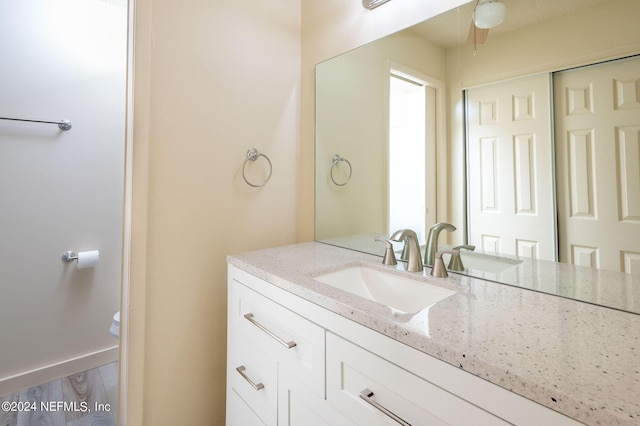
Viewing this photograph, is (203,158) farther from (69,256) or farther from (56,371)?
(56,371)

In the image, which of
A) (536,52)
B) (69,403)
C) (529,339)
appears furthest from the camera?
(69,403)

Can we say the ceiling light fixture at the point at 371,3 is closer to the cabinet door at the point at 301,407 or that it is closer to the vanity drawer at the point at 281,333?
the vanity drawer at the point at 281,333

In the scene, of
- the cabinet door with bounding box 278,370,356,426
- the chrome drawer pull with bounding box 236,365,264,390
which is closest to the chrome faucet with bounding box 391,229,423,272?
the cabinet door with bounding box 278,370,356,426

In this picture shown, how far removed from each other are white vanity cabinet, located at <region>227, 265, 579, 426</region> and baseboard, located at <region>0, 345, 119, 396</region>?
1.45 metres

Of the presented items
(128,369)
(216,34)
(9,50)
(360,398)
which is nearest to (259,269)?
(360,398)

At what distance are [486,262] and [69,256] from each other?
7.56 feet

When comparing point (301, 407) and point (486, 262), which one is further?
point (486, 262)

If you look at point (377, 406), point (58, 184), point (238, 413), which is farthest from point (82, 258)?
point (377, 406)

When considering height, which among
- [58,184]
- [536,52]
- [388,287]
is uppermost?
[536,52]

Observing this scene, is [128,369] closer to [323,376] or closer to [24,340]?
[323,376]

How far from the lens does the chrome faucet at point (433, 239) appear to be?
1.02 m

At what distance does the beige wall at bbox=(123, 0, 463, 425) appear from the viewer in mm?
1158

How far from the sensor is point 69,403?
168 cm

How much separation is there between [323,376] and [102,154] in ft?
6.92
